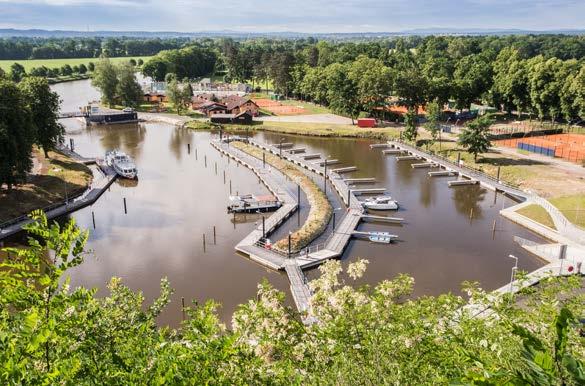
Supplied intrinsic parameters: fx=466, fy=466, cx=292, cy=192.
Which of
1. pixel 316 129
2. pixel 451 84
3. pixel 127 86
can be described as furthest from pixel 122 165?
pixel 451 84

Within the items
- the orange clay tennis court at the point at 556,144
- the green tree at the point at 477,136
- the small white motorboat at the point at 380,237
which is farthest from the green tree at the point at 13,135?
the orange clay tennis court at the point at 556,144

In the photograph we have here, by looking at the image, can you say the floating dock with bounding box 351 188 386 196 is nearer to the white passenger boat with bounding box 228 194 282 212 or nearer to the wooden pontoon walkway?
the wooden pontoon walkway

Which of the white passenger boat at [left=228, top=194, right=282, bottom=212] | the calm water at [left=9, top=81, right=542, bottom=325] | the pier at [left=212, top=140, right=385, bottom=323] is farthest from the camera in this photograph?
the white passenger boat at [left=228, top=194, right=282, bottom=212]

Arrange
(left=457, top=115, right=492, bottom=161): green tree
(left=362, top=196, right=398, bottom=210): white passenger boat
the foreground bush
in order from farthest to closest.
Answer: (left=457, top=115, right=492, bottom=161): green tree < (left=362, top=196, right=398, bottom=210): white passenger boat < the foreground bush

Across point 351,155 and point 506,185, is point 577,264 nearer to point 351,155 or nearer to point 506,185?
point 506,185

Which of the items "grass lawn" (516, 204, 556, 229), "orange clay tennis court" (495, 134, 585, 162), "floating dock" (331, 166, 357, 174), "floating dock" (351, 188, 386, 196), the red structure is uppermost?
the red structure

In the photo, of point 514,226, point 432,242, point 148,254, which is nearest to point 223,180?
point 148,254

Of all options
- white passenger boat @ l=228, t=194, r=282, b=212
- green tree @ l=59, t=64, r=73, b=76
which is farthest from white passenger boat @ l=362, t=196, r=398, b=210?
green tree @ l=59, t=64, r=73, b=76

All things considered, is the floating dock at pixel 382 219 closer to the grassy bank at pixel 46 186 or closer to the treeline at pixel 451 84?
the grassy bank at pixel 46 186

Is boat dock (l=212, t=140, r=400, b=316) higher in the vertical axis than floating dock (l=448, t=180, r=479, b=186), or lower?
lower
